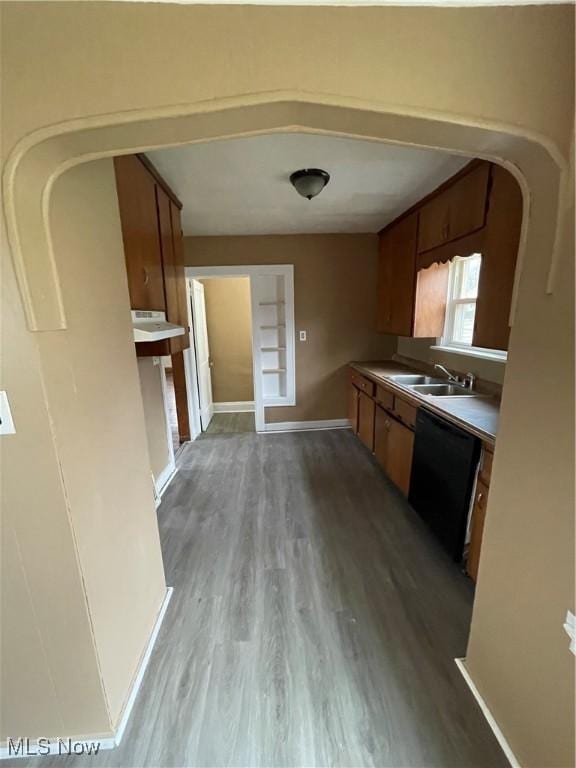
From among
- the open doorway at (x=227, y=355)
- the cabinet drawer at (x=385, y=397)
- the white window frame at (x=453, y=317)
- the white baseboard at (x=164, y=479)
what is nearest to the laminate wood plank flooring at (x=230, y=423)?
the open doorway at (x=227, y=355)

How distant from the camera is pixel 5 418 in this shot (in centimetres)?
92

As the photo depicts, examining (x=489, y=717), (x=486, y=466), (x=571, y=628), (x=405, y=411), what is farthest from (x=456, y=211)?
(x=489, y=717)

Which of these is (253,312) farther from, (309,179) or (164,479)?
(164,479)

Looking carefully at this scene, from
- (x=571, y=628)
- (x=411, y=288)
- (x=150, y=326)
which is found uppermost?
(x=411, y=288)

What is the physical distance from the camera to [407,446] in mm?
2518

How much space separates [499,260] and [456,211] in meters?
0.66

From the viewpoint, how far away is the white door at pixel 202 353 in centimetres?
406

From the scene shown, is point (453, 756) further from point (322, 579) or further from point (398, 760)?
point (322, 579)

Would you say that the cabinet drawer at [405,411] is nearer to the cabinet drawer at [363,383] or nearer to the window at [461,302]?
the cabinet drawer at [363,383]

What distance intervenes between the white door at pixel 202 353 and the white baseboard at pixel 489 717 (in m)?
3.61

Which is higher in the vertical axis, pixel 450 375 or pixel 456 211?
pixel 456 211

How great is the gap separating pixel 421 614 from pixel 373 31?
2304 millimetres

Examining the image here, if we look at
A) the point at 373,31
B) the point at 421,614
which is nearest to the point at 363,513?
the point at 421,614

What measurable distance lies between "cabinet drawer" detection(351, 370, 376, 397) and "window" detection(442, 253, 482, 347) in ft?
2.72
